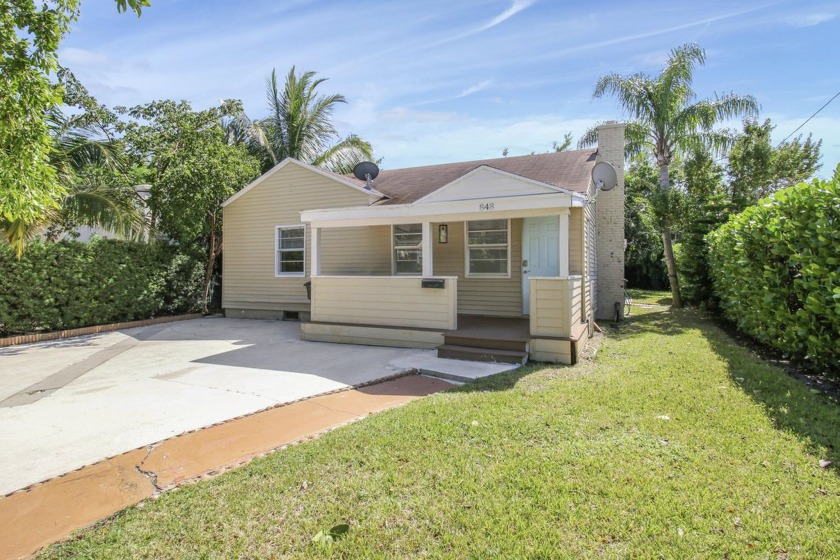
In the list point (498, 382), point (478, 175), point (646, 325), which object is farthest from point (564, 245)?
point (646, 325)

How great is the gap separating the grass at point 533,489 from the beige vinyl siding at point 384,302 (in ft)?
10.9

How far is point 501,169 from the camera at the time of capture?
10031mm

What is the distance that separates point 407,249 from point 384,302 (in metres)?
2.37

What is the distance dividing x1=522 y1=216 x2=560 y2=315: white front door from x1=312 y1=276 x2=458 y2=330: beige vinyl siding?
2062 mm

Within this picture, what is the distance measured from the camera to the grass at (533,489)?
7.55 ft

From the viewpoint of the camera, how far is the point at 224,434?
402 cm

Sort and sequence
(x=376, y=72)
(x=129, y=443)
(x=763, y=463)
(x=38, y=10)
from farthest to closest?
(x=376, y=72) → (x=38, y=10) → (x=129, y=443) → (x=763, y=463)

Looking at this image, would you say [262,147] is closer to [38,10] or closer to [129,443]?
[38,10]

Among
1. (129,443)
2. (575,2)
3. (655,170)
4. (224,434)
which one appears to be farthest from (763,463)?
(655,170)

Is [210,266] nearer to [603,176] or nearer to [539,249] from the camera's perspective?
[539,249]

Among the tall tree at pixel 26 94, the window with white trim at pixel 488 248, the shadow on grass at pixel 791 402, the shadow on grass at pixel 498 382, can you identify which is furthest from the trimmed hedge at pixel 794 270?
the tall tree at pixel 26 94

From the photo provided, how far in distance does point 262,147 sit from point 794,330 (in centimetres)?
1804

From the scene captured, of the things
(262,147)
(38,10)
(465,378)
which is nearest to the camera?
(38,10)

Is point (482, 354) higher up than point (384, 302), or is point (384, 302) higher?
point (384, 302)
